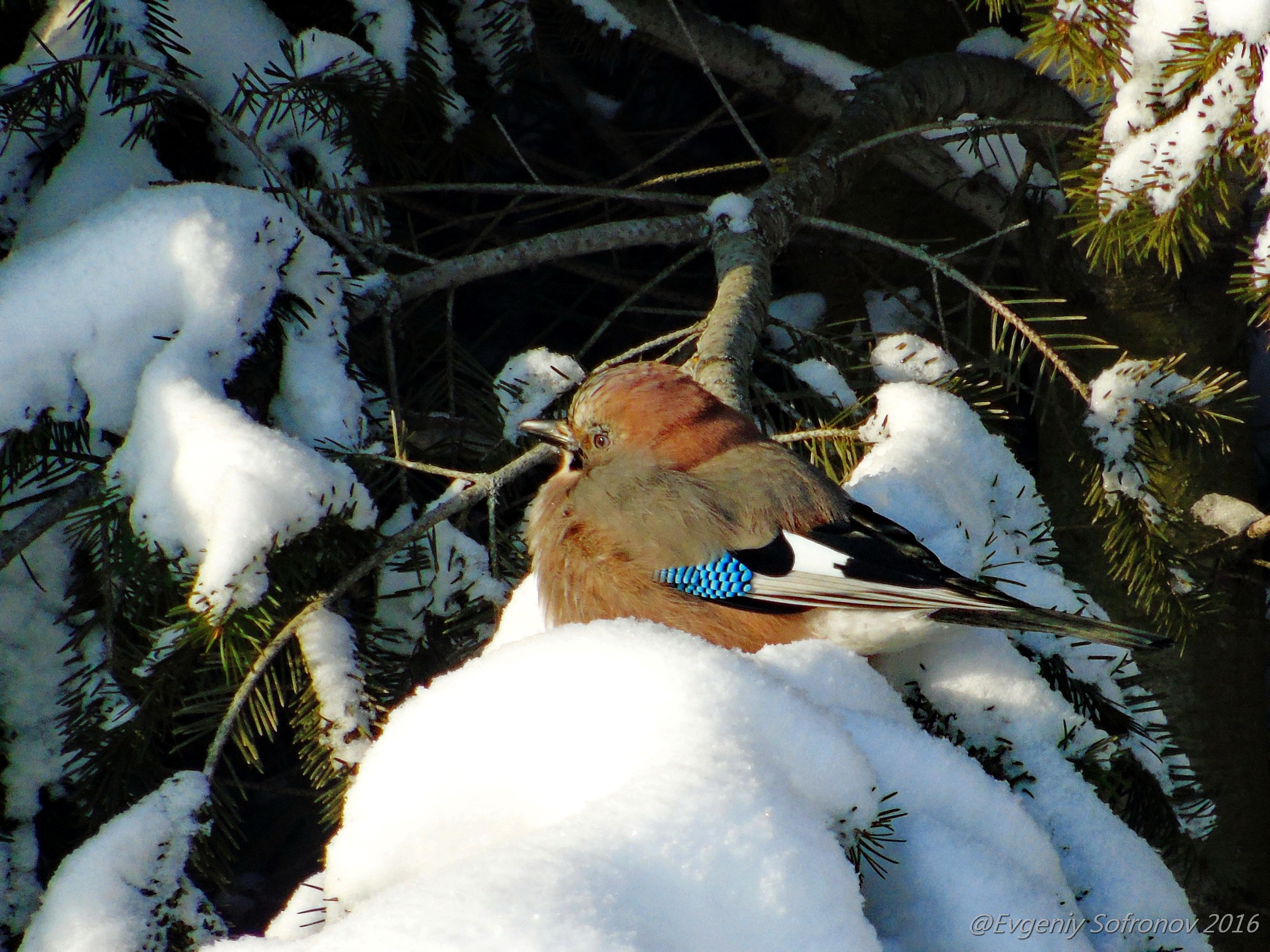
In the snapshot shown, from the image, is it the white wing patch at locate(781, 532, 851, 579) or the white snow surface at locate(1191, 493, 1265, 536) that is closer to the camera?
the white wing patch at locate(781, 532, 851, 579)

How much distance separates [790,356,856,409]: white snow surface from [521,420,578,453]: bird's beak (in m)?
0.53

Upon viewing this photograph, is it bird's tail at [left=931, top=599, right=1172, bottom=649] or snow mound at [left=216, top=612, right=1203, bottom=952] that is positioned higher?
snow mound at [left=216, top=612, right=1203, bottom=952]

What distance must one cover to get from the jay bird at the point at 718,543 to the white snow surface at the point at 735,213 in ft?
1.57

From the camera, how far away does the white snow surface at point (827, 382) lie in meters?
2.20

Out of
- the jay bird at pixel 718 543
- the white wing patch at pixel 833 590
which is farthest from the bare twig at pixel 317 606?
the white wing patch at pixel 833 590

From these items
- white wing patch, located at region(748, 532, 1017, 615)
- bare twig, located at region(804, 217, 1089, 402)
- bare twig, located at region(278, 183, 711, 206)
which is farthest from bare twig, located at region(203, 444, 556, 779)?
bare twig, located at region(804, 217, 1089, 402)

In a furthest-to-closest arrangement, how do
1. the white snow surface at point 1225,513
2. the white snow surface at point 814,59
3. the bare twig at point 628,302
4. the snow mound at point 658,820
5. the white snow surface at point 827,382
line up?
the white snow surface at point 814,59 < the white snow surface at point 1225,513 < the bare twig at point 628,302 < the white snow surface at point 827,382 < the snow mound at point 658,820

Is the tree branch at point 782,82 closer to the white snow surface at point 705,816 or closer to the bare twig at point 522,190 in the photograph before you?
the bare twig at point 522,190

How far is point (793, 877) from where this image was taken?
31.8 inches

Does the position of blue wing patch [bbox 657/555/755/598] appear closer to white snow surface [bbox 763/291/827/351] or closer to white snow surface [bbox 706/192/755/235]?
white snow surface [bbox 706/192/755/235]

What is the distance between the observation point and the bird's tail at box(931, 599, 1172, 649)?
58.1 inches

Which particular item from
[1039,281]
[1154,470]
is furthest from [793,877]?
[1039,281]

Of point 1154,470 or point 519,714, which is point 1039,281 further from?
point 519,714

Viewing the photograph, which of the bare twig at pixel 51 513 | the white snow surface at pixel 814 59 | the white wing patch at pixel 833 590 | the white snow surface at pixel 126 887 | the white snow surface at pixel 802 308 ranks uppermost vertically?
the white snow surface at pixel 814 59
